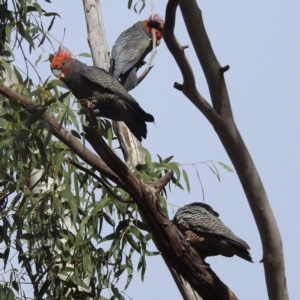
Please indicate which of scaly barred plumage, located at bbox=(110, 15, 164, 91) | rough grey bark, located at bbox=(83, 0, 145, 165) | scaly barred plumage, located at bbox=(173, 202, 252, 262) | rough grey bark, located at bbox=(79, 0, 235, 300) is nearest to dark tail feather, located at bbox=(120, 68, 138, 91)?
scaly barred plumage, located at bbox=(110, 15, 164, 91)

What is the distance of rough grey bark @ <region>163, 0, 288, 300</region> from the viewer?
2.36m

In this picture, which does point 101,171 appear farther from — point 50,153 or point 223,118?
point 223,118

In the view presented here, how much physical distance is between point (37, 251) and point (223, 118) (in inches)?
39.9

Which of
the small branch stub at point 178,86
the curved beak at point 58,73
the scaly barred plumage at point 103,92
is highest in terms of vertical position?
the curved beak at point 58,73

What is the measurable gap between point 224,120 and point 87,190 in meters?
1.00

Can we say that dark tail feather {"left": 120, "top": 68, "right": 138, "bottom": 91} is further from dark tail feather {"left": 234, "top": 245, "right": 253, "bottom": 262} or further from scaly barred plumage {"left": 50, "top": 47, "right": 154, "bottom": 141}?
dark tail feather {"left": 234, "top": 245, "right": 253, "bottom": 262}

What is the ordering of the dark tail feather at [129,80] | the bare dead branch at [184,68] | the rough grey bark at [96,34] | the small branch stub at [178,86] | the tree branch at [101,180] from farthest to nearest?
the dark tail feather at [129,80]
the rough grey bark at [96,34]
the tree branch at [101,180]
the small branch stub at [178,86]
the bare dead branch at [184,68]

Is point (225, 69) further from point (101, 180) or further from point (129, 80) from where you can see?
point (129, 80)

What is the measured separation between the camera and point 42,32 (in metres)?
3.34

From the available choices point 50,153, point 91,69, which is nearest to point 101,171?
point 50,153

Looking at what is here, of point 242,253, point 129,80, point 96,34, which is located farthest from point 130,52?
point 242,253

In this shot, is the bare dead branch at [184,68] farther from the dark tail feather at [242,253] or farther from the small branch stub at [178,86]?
the dark tail feather at [242,253]

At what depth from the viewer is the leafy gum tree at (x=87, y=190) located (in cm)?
241

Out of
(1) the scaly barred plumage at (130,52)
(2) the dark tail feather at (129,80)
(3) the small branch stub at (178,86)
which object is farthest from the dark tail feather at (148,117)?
(2) the dark tail feather at (129,80)
